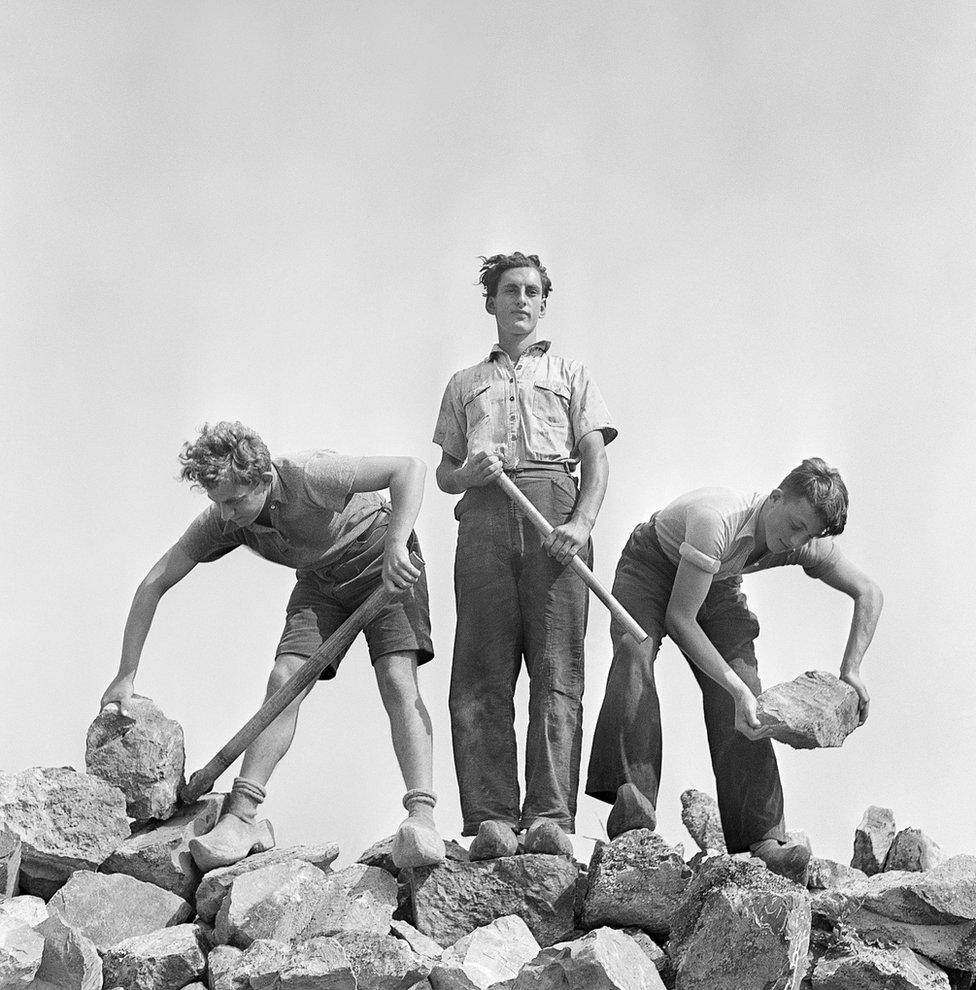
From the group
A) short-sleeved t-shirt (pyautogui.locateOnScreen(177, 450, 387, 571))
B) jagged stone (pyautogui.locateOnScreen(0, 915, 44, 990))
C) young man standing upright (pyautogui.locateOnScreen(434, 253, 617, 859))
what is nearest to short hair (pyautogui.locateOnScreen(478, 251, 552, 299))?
young man standing upright (pyautogui.locateOnScreen(434, 253, 617, 859))

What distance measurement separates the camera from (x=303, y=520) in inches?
290

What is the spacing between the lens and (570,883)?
651 centimetres

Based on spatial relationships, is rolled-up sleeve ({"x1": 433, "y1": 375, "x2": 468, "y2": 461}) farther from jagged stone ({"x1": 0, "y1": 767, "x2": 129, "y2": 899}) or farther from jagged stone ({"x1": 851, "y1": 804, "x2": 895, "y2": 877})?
jagged stone ({"x1": 851, "y1": 804, "x2": 895, "y2": 877})

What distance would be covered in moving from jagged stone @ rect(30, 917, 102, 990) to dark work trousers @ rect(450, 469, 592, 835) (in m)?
1.87

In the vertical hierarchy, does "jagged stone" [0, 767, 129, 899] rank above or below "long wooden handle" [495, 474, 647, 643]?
below

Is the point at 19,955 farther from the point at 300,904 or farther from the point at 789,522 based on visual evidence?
the point at 789,522

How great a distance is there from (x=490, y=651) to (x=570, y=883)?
1.28 metres

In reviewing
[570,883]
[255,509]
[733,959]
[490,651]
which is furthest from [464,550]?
[733,959]

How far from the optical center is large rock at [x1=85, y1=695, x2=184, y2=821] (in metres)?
7.19

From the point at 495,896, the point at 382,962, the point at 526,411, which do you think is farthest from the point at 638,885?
the point at 526,411

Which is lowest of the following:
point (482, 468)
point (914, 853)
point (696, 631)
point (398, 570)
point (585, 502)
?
point (914, 853)

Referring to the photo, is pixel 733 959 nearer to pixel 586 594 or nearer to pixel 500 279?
pixel 586 594

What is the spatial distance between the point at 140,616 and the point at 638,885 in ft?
9.28

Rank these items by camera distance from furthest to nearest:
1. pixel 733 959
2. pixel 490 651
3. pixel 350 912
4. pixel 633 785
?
1. pixel 490 651
2. pixel 633 785
3. pixel 350 912
4. pixel 733 959
